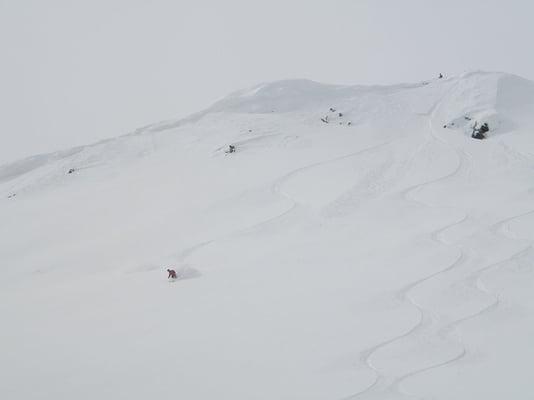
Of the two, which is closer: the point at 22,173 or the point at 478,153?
the point at 478,153

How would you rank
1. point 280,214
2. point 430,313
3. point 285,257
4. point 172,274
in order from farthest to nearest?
1. point 280,214
2. point 285,257
3. point 172,274
4. point 430,313

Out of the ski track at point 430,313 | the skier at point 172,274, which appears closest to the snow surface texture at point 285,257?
the ski track at point 430,313

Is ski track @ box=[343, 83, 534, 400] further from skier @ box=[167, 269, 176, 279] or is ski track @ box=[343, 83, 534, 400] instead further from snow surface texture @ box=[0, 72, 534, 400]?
skier @ box=[167, 269, 176, 279]

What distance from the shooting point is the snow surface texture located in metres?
5.45

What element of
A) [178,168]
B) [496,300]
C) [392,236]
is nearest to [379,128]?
[178,168]

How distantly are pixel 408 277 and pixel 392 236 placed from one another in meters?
1.80

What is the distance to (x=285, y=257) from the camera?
875 centimetres

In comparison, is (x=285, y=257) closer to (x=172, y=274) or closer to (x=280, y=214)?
(x=172, y=274)

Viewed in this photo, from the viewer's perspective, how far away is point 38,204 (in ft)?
46.3

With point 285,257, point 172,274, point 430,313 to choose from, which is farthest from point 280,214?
point 430,313

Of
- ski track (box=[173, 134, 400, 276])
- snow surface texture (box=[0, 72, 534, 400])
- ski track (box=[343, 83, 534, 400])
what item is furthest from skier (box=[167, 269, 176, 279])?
ski track (box=[343, 83, 534, 400])

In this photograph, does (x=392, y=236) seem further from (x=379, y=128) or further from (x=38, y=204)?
(x=38, y=204)

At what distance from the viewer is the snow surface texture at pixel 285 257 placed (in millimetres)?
5449

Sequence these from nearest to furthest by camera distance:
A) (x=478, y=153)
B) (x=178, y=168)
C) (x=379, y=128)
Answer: (x=478, y=153) → (x=178, y=168) → (x=379, y=128)
